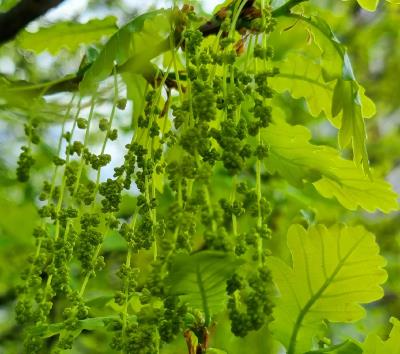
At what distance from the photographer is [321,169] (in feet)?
3.57

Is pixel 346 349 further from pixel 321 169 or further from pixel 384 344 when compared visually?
pixel 321 169

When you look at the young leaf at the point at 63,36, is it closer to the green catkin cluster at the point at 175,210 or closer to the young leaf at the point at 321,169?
the green catkin cluster at the point at 175,210

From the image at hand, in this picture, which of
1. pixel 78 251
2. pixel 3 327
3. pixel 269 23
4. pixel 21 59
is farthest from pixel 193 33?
pixel 3 327

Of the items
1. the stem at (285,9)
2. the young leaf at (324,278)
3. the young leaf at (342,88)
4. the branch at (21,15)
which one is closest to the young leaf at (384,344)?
the young leaf at (324,278)

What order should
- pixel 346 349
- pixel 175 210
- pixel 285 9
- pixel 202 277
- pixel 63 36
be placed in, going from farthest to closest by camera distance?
pixel 63 36 → pixel 285 9 → pixel 346 349 → pixel 202 277 → pixel 175 210

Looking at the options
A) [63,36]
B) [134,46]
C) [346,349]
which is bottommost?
[346,349]

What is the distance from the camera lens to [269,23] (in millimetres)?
903

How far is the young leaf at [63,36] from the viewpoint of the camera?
127cm

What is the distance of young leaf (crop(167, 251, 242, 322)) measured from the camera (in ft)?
2.31

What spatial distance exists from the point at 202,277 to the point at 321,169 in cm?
37

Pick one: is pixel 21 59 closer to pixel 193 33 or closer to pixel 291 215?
pixel 291 215

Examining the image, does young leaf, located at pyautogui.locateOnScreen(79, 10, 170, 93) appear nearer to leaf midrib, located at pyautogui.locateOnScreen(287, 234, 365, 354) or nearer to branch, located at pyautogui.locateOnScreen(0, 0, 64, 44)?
branch, located at pyautogui.locateOnScreen(0, 0, 64, 44)

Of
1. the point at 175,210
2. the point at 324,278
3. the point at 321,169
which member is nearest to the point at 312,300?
the point at 324,278

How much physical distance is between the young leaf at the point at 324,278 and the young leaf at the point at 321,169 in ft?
0.39
